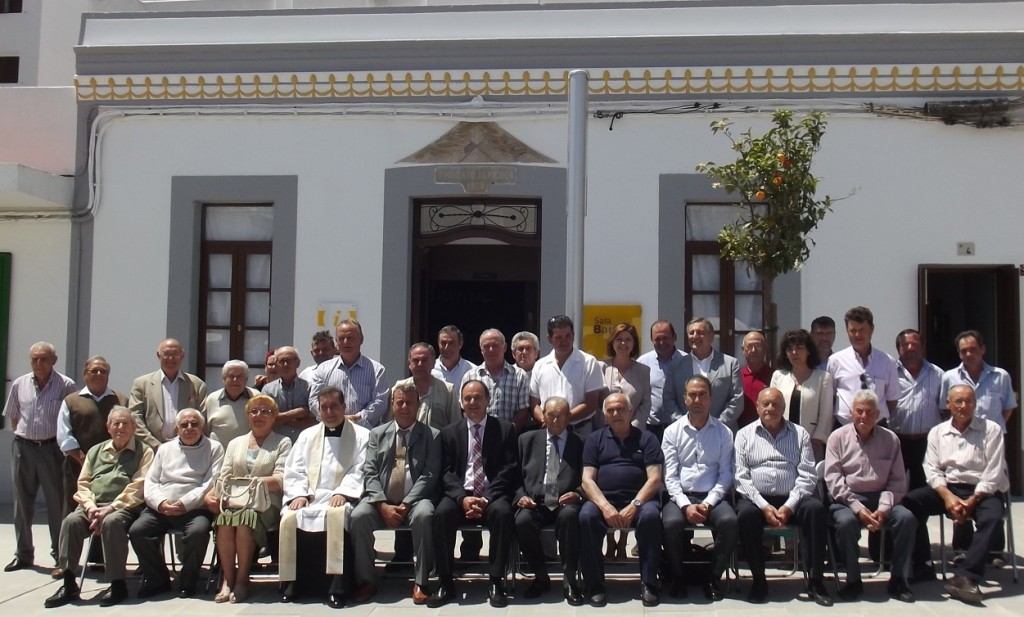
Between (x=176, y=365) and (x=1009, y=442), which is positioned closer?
(x=176, y=365)

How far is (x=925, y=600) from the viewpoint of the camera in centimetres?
591

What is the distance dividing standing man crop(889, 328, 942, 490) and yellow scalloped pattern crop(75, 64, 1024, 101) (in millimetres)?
2985

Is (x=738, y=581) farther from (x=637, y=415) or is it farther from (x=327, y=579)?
(x=327, y=579)

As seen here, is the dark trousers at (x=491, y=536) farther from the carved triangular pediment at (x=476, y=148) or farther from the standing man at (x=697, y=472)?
the carved triangular pediment at (x=476, y=148)

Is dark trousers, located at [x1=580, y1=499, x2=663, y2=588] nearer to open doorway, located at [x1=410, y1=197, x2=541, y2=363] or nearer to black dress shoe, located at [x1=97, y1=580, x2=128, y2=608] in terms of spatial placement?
black dress shoe, located at [x1=97, y1=580, x2=128, y2=608]

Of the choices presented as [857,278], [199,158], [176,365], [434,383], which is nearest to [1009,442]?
[857,278]

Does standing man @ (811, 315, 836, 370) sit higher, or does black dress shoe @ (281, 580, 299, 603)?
standing man @ (811, 315, 836, 370)

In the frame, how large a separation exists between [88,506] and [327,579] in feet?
5.30

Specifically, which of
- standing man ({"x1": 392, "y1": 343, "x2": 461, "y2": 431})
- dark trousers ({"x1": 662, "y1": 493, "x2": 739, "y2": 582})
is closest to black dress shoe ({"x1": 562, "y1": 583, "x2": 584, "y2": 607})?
dark trousers ({"x1": 662, "y1": 493, "x2": 739, "y2": 582})

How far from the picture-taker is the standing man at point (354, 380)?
22.7 feet

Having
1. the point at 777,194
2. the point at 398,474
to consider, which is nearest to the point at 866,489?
the point at 777,194

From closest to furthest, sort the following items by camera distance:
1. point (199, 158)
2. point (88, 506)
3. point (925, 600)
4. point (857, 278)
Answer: point (925, 600) → point (88, 506) → point (857, 278) → point (199, 158)

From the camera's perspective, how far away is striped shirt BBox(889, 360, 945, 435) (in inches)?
265

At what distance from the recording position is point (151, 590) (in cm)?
622
